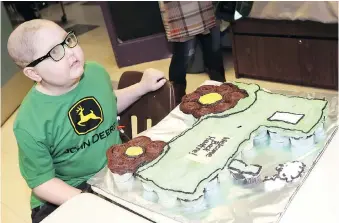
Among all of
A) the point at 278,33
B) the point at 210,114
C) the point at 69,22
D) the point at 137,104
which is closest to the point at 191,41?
the point at 278,33

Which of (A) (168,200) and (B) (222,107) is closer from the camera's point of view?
(A) (168,200)

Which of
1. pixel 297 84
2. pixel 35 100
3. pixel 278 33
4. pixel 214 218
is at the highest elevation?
pixel 35 100

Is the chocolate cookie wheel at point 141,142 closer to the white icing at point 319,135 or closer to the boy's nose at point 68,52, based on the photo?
the boy's nose at point 68,52

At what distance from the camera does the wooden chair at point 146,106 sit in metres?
1.29

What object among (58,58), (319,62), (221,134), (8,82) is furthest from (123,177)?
(8,82)

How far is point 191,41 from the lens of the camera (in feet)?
7.50

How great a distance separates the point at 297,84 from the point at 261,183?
1.84 m

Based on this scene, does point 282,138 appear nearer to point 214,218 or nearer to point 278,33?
point 214,218

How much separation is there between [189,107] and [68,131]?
0.34 m

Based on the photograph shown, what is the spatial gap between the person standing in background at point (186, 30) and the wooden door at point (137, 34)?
40.9 inches

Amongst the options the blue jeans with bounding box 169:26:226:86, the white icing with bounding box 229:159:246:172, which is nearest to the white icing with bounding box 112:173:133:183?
the white icing with bounding box 229:159:246:172

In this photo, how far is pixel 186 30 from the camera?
220 cm

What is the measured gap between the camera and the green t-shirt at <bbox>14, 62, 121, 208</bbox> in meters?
1.10

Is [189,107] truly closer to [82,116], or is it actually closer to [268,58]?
[82,116]
